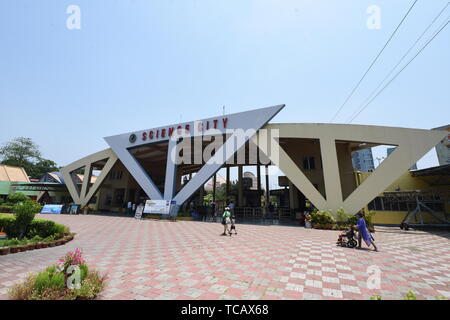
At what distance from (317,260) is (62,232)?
34.5 feet

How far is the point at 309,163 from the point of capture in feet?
64.3

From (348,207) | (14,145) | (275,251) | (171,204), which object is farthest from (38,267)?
(14,145)

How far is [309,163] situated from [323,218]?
851 cm

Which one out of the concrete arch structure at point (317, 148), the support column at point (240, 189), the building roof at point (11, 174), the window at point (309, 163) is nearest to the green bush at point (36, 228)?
the concrete arch structure at point (317, 148)

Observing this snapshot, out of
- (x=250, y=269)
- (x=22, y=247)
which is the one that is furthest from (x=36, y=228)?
(x=250, y=269)

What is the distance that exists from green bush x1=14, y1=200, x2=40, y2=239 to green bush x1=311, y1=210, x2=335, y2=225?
15.3 m

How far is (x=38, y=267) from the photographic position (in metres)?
4.78

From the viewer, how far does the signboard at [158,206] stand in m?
16.8

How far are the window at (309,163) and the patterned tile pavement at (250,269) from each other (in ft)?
40.0

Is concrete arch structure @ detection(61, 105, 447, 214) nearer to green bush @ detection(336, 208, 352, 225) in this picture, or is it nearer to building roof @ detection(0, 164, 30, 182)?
green bush @ detection(336, 208, 352, 225)

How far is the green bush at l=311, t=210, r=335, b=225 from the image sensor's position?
12.1 meters

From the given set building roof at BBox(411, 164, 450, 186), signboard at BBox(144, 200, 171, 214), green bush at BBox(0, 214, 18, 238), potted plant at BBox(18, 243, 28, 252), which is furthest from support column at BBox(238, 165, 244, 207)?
potted plant at BBox(18, 243, 28, 252)

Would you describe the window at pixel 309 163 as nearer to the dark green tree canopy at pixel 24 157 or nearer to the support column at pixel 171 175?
the support column at pixel 171 175

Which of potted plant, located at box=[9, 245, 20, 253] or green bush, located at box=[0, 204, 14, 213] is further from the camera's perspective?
green bush, located at box=[0, 204, 14, 213]
